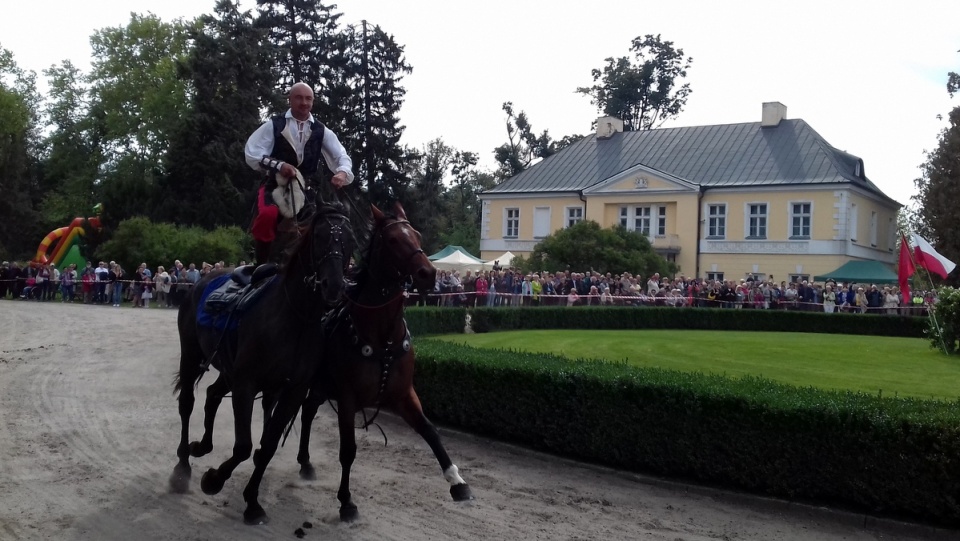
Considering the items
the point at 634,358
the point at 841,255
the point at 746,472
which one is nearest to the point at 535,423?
the point at 746,472

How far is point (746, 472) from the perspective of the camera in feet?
25.5

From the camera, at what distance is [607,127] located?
5459 centimetres

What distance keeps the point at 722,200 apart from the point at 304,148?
1672 inches

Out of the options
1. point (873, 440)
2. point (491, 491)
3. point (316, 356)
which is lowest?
point (491, 491)

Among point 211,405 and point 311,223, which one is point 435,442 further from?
point 211,405

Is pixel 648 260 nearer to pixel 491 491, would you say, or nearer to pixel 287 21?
pixel 287 21

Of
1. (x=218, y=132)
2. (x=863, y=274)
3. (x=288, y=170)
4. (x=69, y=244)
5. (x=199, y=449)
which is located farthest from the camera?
(x=218, y=132)

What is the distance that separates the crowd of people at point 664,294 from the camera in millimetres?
29141

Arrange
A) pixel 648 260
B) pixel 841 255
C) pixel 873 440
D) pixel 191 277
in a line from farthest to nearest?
pixel 841 255 < pixel 648 260 < pixel 191 277 < pixel 873 440

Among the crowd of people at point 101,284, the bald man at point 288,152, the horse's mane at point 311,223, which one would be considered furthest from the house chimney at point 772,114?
the horse's mane at point 311,223

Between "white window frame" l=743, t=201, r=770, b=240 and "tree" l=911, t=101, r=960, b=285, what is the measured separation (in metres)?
11.2

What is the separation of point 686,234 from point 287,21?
1087 inches

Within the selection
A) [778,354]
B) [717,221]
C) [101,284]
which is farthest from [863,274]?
[101,284]

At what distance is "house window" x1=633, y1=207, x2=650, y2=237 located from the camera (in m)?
48.7
